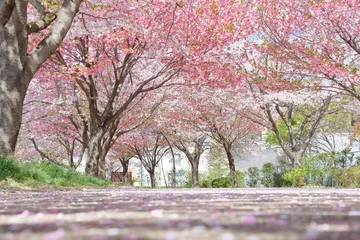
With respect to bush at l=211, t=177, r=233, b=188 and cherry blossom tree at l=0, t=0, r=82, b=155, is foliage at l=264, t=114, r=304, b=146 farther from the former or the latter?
cherry blossom tree at l=0, t=0, r=82, b=155

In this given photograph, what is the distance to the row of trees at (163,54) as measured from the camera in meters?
9.09

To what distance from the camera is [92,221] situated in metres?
2.25

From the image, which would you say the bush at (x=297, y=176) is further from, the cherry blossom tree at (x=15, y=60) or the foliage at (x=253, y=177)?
the cherry blossom tree at (x=15, y=60)

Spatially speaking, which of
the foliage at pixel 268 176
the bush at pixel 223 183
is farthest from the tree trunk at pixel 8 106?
the bush at pixel 223 183

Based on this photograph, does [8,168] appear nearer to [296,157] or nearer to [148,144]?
[296,157]

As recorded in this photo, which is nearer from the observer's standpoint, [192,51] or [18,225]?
[18,225]

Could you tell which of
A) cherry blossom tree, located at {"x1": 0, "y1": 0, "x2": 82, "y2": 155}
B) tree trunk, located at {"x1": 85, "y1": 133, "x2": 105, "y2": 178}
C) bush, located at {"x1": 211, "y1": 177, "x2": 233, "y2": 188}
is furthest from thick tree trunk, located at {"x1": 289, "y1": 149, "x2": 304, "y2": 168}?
cherry blossom tree, located at {"x1": 0, "y1": 0, "x2": 82, "y2": 155}

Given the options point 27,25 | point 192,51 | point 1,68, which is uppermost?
point 192,51

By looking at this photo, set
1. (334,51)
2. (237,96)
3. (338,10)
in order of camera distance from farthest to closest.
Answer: (237,96)
(334,51)
(338,10)

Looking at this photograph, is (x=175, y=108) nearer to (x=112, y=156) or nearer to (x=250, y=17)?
(x=250, y=17)

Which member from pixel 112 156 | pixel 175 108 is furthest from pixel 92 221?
pixel 112 156

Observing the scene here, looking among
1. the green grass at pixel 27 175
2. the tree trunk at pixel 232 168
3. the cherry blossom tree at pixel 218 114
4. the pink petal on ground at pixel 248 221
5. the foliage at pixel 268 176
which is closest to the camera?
the pink petal on ground at pixel 248 221

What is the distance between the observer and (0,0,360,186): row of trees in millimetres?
9094

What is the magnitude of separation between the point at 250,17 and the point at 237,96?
6504 mm
